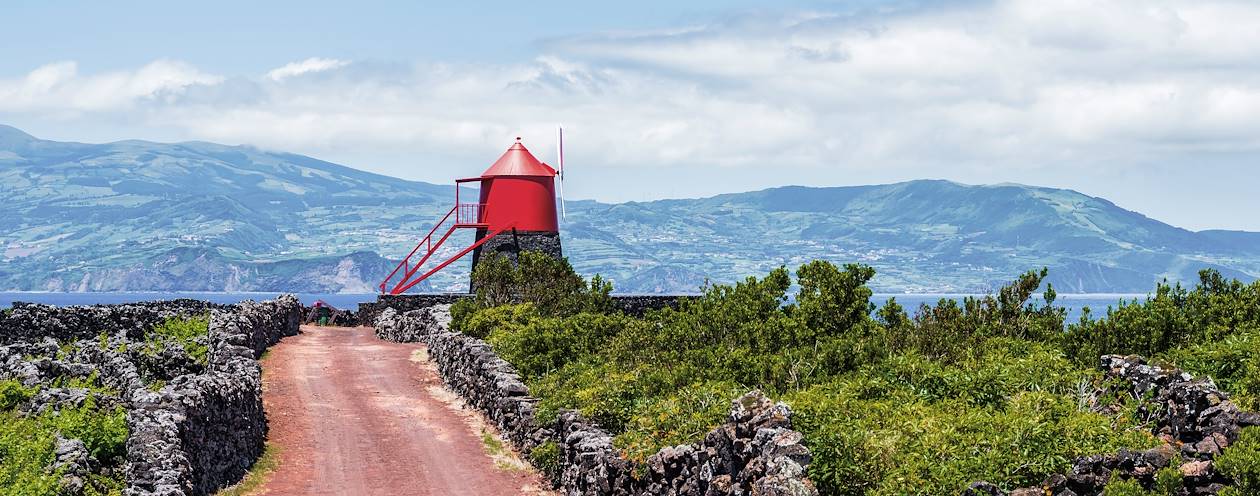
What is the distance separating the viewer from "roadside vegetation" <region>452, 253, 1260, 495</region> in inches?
709

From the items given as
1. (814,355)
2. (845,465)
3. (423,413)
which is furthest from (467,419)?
(845,465)

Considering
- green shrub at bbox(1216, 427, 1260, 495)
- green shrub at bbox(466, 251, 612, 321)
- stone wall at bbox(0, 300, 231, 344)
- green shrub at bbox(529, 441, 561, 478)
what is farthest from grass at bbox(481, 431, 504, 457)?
stone wall at bbox(0, 300, 231, 344)

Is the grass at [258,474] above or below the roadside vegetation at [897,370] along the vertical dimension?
below

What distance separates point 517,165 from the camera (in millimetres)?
69750

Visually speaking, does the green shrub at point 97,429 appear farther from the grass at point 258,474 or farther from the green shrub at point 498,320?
the green shrub at point 498,320

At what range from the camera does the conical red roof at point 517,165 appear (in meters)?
69.6

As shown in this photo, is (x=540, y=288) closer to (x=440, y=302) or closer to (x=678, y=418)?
(x=440, y=302)

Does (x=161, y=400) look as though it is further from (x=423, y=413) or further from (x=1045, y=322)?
(x=1045, y=322)

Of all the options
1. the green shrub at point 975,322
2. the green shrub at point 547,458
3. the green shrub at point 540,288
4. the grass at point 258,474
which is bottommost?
the grass at point 258,474

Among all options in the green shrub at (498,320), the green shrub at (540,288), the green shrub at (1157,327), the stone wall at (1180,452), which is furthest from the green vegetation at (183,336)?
the stone wall at (1180,452)

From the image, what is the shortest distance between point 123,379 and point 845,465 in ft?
67.1

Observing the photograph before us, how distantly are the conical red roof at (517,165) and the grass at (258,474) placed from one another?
39861mm

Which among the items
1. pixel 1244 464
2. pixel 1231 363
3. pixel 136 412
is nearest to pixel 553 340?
pixel 136 412

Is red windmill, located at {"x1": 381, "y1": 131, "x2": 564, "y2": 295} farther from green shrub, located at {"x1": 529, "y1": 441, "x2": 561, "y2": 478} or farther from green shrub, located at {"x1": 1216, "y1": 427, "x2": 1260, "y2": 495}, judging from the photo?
green shrub, located at {"x1": 1216, "y1": 427, "x2": 1260, "y2": 495}
